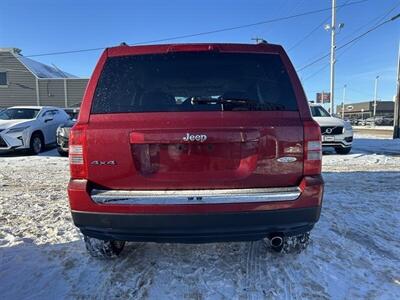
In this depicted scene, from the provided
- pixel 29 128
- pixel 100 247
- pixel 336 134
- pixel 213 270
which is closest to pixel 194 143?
pixel 213 270

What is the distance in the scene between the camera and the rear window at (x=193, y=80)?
9.43 ft

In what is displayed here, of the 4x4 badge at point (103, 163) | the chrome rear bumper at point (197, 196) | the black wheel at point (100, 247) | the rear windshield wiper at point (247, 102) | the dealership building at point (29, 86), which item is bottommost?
the black wheel at point (100, 247)

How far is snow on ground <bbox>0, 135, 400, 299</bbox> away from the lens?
296 cm

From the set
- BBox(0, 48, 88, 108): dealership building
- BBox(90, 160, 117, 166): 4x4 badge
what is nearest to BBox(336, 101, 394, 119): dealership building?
BBox(0, 48, 88, 108): dealership building

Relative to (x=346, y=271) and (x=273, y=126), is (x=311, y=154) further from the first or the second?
(x=346, y=271)

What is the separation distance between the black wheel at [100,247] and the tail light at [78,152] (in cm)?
83

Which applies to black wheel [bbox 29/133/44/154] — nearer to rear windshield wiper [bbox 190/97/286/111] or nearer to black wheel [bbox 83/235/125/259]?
black wheel [bbox 83/235/125/259]

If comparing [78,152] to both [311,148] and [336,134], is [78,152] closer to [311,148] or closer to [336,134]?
[311,148]

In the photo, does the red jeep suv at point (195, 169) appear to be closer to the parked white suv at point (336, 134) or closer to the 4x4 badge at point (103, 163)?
the 4x4 badge at point (103, 163)

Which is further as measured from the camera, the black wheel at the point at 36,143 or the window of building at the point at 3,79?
the window of building at the point at 3,79

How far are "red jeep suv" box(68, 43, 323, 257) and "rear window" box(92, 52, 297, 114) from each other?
0.03m

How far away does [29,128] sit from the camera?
11.5 m

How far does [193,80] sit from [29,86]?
1246 inches

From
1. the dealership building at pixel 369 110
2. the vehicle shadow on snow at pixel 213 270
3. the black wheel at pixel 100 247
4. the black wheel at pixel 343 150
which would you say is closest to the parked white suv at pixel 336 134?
the black wheel at pixel 343 150
